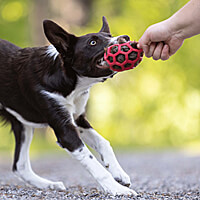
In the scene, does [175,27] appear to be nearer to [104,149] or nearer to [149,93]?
[104,149]

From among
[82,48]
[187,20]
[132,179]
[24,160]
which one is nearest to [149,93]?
[132,179]

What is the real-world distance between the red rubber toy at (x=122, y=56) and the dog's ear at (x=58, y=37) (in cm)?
42

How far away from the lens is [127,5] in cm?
1644

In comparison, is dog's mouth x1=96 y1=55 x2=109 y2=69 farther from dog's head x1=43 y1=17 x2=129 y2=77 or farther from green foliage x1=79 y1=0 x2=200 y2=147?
green foliage x1=79 y1=0 x2=200 y2=147

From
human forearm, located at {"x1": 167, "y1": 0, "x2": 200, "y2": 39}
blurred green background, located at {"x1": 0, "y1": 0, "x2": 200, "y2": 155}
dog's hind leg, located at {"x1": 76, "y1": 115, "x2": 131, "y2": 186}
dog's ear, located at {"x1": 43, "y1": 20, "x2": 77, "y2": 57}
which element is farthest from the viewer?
blurred green background, located at {"x1": 0, "y1": 0, "x2": 200, "y2": 155}

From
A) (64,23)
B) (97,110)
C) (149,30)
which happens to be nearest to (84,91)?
(149,30)

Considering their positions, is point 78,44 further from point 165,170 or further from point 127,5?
point 127,5

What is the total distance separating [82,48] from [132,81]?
572 inches

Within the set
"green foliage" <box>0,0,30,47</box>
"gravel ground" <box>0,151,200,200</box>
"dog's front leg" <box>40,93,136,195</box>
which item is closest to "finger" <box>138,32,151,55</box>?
"dog's front leg" <box>40,93,136,195</box>

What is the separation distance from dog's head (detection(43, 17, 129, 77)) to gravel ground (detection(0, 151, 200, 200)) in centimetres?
115

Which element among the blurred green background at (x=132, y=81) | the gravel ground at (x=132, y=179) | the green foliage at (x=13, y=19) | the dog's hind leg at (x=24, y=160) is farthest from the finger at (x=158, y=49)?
the green foliage at (x=13, y=19)

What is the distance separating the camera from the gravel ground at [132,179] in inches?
143

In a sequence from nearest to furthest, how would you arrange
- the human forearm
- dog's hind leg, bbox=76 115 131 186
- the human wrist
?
the human forearm
the human wrist
dog's hind leg, bbox=76 115 131 186

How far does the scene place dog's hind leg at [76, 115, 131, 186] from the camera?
12.6 ft
